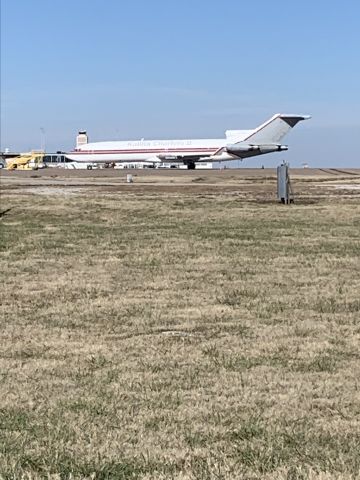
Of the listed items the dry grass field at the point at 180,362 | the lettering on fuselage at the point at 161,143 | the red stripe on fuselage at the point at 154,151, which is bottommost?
the dry grass field at the point at 180,362

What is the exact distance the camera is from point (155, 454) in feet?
15.7

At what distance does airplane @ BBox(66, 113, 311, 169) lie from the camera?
351 feet

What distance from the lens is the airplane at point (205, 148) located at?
107062mm

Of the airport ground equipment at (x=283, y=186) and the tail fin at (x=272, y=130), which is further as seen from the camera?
the tail fin at (x=272, y=130)

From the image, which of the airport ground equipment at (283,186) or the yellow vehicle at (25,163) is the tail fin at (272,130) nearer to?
the yellow vehicle at (25,163)

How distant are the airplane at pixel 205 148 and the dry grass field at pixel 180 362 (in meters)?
92.9

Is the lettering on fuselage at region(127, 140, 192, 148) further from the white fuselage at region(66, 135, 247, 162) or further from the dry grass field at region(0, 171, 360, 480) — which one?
the dry grass field at region(0, 171, 360, 480)

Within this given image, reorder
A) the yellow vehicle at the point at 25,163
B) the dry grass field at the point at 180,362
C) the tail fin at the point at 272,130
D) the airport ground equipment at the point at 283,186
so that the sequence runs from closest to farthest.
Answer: the dry grass field at the point at 180,362, the airport ground equipment at the point at 283,186, the tail fin at the point at 272,130, the yellow vehicle at the point at 25,163

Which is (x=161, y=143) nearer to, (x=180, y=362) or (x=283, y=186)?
(x=283, y=186)

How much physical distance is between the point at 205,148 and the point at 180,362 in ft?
336

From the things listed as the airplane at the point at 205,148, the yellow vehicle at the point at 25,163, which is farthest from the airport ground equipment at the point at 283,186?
the yellow vehicle at the point at 25,163

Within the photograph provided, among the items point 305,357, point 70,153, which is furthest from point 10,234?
point 70,153

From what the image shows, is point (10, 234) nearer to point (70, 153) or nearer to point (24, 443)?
point (24, 443)

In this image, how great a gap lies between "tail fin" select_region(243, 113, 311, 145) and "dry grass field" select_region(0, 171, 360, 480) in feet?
305
